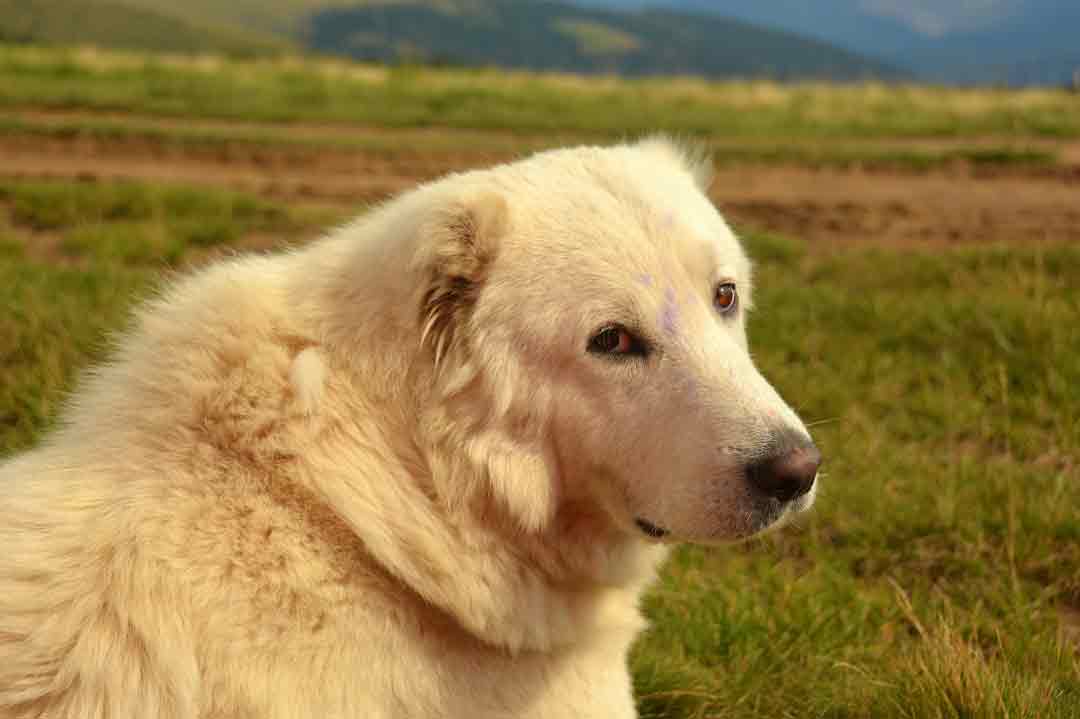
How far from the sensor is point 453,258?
95.7 inches

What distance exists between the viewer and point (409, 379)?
243cm

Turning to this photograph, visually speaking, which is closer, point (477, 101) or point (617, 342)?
point (617, 342)

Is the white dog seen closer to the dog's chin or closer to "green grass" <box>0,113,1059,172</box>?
the dog's chin

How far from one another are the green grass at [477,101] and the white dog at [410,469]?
42.8 feet

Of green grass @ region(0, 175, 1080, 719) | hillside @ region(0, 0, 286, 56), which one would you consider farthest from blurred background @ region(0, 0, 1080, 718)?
hillside @ region(0, 0, 286, 56)

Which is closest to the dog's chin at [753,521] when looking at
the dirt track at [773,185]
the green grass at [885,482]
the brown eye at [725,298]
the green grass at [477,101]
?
the brown eye at [725,298]

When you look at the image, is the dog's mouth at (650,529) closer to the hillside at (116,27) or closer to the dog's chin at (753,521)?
the dog's chin at (753,521)

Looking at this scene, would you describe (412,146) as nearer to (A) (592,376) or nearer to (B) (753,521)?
(A) (592,376)

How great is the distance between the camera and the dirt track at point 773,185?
34.5ft

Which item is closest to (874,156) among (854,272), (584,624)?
(854,272)

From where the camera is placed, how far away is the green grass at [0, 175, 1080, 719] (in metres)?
3.35

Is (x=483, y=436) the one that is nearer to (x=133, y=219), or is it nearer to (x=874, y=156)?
(x=133, y=219)

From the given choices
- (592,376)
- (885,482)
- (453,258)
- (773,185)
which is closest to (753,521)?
(592,376)

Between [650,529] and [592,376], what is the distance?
376 mm
